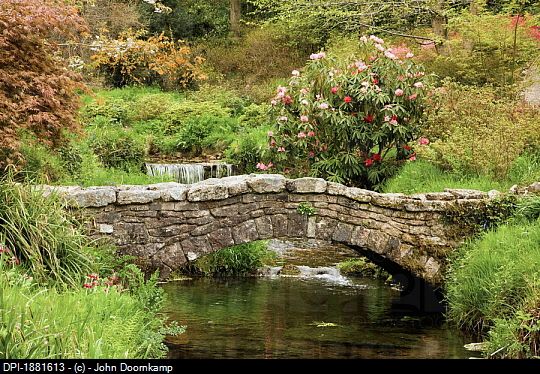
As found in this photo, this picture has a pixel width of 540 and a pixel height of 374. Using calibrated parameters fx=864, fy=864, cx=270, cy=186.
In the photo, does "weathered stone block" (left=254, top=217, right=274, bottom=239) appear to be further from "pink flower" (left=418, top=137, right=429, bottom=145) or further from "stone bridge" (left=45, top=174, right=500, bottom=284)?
"pink flower" (left=418, top=137, right=429, bottom=145)

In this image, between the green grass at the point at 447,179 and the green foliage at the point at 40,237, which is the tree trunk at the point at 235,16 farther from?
the green foliage at the point at 40,237

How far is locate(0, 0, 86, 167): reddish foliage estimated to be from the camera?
10.1m

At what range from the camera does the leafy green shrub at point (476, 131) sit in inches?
497

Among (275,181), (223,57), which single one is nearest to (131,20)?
(223,57)

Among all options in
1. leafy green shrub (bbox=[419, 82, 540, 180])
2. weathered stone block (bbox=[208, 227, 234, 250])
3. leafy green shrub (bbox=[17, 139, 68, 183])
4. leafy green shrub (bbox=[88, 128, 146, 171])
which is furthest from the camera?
leafy green shrub (bbox=[88, 128, 146, 171])

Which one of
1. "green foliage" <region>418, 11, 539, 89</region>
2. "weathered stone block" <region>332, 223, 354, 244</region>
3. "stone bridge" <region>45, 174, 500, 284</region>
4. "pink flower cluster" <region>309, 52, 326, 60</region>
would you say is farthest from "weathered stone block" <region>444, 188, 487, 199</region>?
"green foliage" <region>418, 11, 539, 89</region>

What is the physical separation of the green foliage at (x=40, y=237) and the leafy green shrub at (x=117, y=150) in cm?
739

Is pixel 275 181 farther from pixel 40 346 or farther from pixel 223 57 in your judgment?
pixel 223 57

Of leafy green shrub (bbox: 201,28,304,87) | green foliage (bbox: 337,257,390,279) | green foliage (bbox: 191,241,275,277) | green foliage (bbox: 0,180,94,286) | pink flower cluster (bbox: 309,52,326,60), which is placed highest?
pink flower cluster (bbox: 309,52,326,60)

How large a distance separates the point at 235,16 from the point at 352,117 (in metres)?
17.5

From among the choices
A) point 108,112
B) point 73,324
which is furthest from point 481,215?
point 108,112

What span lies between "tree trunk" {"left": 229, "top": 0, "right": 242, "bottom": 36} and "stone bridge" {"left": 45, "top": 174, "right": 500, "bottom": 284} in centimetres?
2037

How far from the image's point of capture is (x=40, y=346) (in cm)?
545

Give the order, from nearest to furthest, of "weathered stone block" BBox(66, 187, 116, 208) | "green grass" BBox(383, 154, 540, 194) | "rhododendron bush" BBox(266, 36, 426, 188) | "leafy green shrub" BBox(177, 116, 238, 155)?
"weathered stone block" BBox(66, 187, 116, 208) < "green grass" BBox(383, 154, 540, 194) < "rhododendron bush" BBox(266, 36, 426, 188) < "leafy green shrub" BBox(177, 116, 238, 155)
